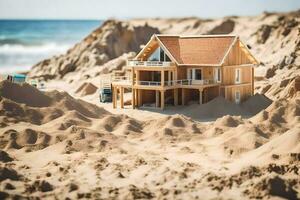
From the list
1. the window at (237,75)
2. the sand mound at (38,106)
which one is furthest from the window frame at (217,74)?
the sand mound at (38,106)

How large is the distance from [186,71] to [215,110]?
5.55 metres

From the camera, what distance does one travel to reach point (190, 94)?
162 ft

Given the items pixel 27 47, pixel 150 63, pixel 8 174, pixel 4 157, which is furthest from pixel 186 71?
pixel 27 47

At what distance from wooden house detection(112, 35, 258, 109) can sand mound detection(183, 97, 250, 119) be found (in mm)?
1711

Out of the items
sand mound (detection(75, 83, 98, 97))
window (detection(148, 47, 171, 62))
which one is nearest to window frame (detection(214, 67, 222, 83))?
window (detection(148, 47, 171, 62))

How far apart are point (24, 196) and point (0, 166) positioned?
3236 mm

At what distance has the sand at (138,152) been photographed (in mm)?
25766

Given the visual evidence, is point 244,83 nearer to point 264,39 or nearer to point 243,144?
point 243,144

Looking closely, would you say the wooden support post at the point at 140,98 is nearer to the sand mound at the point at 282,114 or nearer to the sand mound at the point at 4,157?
the sand mound at the point at 282,114

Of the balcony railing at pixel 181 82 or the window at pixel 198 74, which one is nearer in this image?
the balcony railing at pixel 181 82

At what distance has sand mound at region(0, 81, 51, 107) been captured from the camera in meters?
42.9

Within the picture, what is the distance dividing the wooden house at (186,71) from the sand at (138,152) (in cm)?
315

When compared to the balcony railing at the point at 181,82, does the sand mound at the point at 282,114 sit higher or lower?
lower

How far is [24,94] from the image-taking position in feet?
143
